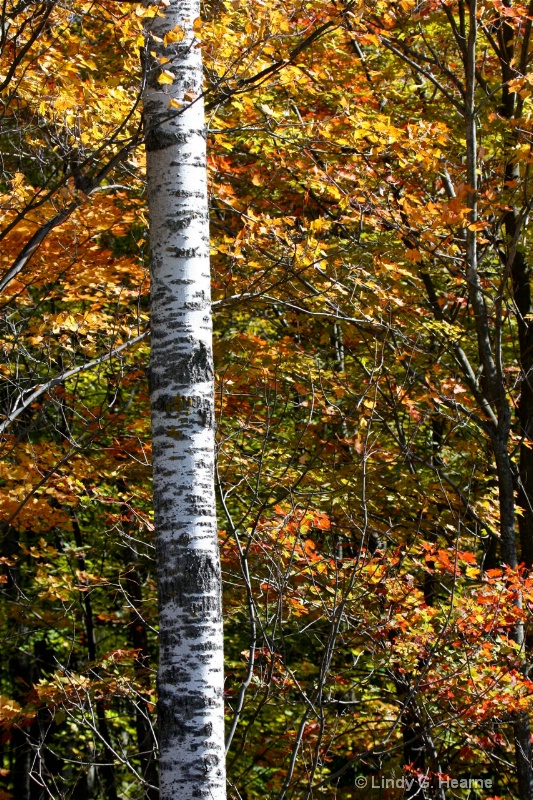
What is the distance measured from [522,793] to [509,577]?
131 centimetres

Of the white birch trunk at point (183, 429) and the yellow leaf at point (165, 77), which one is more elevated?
the yellow leaf at point (165, 77)

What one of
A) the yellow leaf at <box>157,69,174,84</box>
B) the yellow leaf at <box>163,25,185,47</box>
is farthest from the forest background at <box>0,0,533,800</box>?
the yellow leaf at <box>163,25,185,47</box>

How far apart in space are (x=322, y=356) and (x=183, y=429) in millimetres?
6682

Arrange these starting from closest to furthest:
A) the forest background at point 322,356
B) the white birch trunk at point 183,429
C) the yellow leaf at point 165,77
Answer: the white birch trunk at point 183,429 < the yellow leaf at point 165,77 < the forest background at point 322,356

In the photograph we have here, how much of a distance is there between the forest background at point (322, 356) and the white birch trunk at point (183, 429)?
120 mm

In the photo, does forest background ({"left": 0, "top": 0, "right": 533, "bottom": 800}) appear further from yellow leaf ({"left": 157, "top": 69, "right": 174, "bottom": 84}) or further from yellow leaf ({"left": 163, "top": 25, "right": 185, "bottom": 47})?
yellow leaf ({"left": 163, "top": 25, "right": 185, "bottom": 47})

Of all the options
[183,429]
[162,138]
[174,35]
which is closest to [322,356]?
[162,138]

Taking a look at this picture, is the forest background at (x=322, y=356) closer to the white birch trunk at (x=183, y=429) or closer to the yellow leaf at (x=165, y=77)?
the yellow leaf at (x=165, y=77)

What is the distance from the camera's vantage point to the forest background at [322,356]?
12.9 ft

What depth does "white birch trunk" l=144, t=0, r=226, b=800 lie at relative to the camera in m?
2.17

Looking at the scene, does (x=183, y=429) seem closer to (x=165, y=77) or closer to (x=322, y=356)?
(x=165, y=77)

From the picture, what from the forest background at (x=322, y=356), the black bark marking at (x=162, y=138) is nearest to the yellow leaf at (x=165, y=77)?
the forest background at (x=322, y=356)

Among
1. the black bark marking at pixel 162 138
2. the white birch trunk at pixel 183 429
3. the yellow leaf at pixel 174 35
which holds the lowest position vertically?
the white birch trunk at pixel 183 429

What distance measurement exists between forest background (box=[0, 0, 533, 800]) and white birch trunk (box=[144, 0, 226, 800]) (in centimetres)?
12
